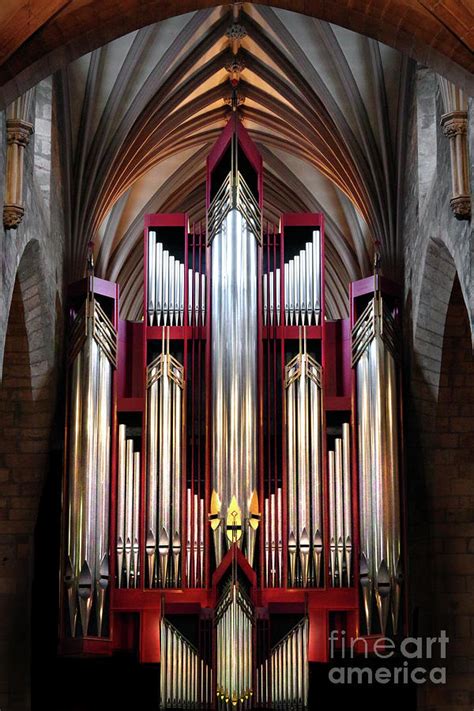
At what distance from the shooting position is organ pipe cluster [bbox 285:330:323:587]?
1557 centimetres

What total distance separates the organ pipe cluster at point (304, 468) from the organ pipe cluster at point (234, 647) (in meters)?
0.84

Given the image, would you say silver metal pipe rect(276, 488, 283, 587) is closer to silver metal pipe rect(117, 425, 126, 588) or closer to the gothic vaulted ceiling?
silver metal pipe rect(117, 425, 126, 588)

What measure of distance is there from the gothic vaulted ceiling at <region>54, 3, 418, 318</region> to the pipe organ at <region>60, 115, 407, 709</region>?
143 centimetres

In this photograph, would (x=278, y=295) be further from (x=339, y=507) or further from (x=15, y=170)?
(x=15, y=170)

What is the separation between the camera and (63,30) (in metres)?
10.7

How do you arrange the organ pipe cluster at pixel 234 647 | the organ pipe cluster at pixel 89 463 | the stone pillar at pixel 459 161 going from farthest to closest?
the organ pipe cluster at pixel 89 463 → the organ pipe cluster at pixel 234 647 → the stone pillar at pixel 459 161

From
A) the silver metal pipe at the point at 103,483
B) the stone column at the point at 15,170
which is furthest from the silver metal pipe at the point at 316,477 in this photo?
the stone column at the point at 15,170

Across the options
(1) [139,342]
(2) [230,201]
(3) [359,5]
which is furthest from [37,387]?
(3) [359,5]

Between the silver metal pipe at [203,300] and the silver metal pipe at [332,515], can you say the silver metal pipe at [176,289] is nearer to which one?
the silver metal pipe at [203,300]

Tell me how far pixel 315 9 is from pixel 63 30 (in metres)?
2.06

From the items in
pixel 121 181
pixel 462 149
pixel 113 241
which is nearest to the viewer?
pixel 462 149

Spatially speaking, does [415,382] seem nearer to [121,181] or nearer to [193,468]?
[193,468]

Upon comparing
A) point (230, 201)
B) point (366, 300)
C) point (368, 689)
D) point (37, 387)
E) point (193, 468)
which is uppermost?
point (230, 201)

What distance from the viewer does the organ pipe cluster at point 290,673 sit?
48.3ft
